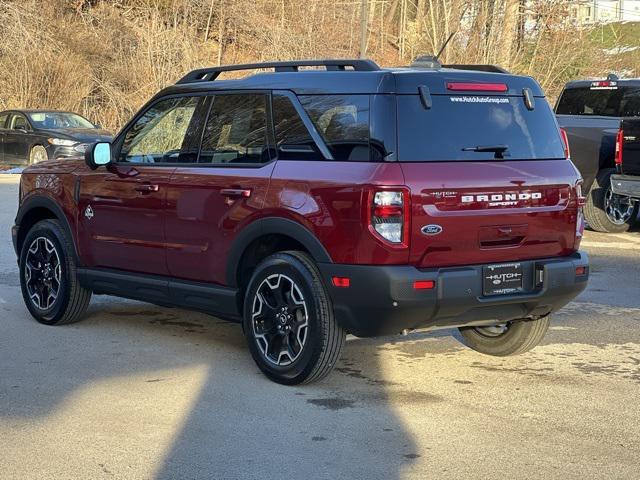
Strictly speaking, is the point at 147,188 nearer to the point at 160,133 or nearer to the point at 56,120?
the point at 160,133

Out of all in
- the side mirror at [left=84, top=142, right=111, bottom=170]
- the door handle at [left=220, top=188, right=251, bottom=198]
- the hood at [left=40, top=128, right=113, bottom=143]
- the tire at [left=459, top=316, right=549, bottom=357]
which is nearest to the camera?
the door handle at [left=220, top=188, right=251, bottom=198]

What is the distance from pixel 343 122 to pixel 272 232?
77 cm

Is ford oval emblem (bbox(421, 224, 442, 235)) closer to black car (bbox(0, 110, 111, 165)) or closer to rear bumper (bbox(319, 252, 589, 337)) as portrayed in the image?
rear bumper (bbox(319, 252, 589, 337))

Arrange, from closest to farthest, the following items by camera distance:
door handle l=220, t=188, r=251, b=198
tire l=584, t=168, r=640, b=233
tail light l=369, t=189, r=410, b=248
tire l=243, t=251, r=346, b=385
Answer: tail light l=369, t=189, r=410, b=248, tire l=243, t=251, r=346, b=385, door handle l=220, t=188, r=251, b=198, tire l=584, t=168, r=640, b=233

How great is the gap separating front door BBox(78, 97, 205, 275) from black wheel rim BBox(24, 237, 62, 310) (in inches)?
15.6

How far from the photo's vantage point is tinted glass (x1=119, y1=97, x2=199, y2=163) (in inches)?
286

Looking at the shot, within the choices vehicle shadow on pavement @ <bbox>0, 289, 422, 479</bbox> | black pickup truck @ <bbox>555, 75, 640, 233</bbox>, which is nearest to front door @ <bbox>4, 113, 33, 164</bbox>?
black pickup truck @ <bbox>555, 75, 640, 233</bbox>

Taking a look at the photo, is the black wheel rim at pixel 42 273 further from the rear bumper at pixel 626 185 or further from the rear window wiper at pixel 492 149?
the rear bumper at pixel 626 185

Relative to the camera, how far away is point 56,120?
25.3m

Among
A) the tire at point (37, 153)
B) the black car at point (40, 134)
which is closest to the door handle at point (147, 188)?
the black car at point (40, 134)

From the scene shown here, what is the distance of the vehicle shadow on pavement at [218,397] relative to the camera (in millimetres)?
4996

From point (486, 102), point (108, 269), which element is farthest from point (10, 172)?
point (486, 102)

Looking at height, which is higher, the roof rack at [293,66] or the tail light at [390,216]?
the roof rack at [293,66]

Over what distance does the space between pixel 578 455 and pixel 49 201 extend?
462cm
